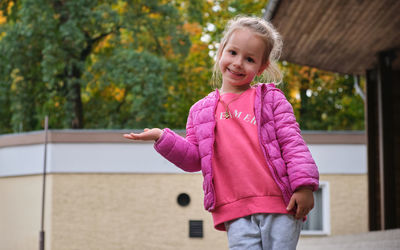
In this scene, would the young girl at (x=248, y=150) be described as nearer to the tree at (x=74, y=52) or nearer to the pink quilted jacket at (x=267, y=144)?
the pink quilted jacket at (x=267, y=144)

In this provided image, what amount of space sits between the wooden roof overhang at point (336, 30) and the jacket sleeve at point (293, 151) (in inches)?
166

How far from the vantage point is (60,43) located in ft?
59.2

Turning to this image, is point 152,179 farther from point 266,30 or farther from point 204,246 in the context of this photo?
point 266,30

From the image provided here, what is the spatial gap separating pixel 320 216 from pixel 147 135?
1082 centimetres

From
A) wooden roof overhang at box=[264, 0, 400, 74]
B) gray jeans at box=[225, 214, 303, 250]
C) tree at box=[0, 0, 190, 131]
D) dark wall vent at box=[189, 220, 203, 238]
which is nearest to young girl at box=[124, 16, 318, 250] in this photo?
gray jeans at box=[225, 214, 303, 250]

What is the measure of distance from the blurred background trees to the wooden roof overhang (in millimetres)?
8510

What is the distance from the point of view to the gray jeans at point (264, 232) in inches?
85.7

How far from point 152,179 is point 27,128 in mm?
7478

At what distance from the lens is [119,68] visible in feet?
57.9

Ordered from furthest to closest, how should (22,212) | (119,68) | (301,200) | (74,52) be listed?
(74,52)
(119,68)
(22,212)
(301,200)

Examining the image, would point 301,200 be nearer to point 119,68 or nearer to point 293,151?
point 293,151

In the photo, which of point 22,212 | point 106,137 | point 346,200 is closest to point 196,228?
point 106,137

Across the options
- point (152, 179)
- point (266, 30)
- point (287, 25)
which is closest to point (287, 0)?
point (287, 25)

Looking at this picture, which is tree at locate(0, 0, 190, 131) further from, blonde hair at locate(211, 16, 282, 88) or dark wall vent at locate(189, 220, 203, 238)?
blonde hair at locate(211, 16, 282, 88)
